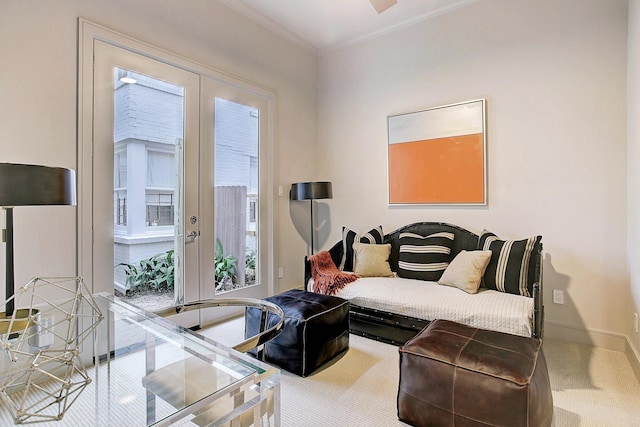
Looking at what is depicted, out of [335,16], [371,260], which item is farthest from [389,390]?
[335,16]

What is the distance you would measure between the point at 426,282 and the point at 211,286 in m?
1.93

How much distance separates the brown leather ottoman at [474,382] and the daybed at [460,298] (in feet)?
1.56

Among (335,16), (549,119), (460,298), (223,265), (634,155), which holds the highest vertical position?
(335,16)

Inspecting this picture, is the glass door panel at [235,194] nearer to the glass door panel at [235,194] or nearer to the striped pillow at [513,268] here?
the glass door panel at [235,194]

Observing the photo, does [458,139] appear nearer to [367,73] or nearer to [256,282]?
[367,73]

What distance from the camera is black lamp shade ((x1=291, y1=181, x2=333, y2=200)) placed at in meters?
3.60

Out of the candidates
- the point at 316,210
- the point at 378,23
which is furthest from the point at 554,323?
the point at 378,23

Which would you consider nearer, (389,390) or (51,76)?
(389,390)

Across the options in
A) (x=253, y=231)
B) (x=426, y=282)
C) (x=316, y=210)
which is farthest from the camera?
(x=316, y=210)

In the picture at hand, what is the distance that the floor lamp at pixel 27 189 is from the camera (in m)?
1.46

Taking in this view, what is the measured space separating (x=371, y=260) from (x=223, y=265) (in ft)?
4.63

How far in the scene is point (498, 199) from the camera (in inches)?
120

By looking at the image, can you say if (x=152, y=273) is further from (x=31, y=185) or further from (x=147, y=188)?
Answer: (x=31, y=185)

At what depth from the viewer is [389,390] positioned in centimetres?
199
